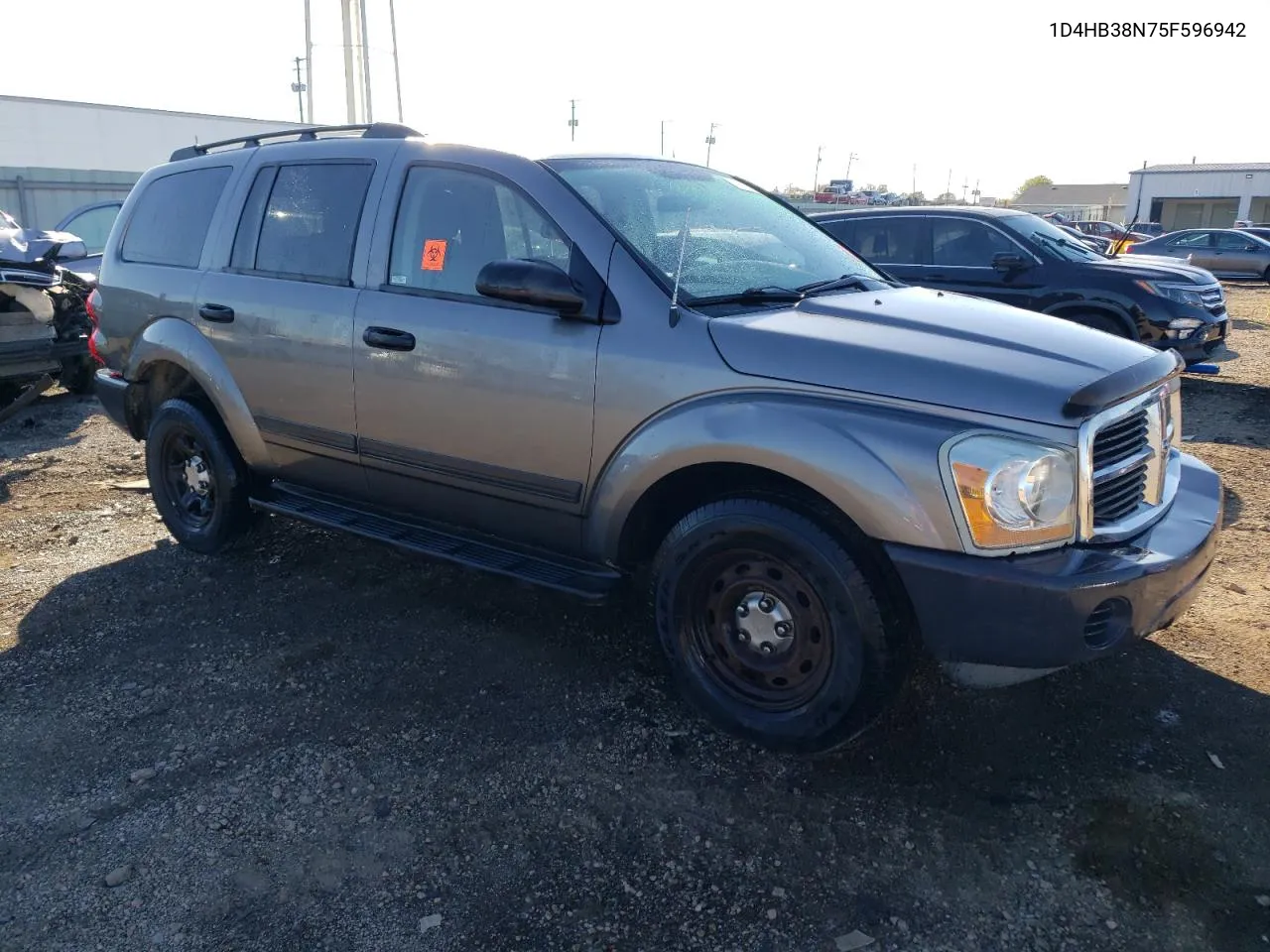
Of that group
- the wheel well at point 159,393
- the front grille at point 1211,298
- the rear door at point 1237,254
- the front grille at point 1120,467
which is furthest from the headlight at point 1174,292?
the rear door at point 1237,254

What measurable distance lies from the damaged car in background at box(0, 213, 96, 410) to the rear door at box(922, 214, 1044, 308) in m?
7.64

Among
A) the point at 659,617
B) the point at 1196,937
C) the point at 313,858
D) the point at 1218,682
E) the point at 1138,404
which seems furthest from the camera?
the point at 1218,682

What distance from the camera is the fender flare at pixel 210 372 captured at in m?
4.52

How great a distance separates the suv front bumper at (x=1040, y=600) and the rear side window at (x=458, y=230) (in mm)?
1762

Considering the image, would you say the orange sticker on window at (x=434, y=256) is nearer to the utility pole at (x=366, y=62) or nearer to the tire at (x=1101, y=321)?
the tire at (x=1101, y=321)

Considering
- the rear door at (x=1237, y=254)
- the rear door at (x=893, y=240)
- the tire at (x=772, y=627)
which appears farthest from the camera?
the rear door at (x=1237, y=254)

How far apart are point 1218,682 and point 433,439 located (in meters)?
3.13

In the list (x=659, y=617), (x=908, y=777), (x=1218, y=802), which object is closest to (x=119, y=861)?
(x=659, y=617)

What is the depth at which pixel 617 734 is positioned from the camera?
339 cm

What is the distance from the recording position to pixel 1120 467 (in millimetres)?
2928

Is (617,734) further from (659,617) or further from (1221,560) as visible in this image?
(1221,560)

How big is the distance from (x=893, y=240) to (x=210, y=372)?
686cm

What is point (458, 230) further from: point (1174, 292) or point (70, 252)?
point (1174, 292)

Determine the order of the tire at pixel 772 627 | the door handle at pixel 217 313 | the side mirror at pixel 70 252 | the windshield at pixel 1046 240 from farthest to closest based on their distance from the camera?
the windshield at pixel 1046 240 < the side mirror at pixel 70 252 < the door handle at pixel 217 313 < the tire at pixel 772 627
